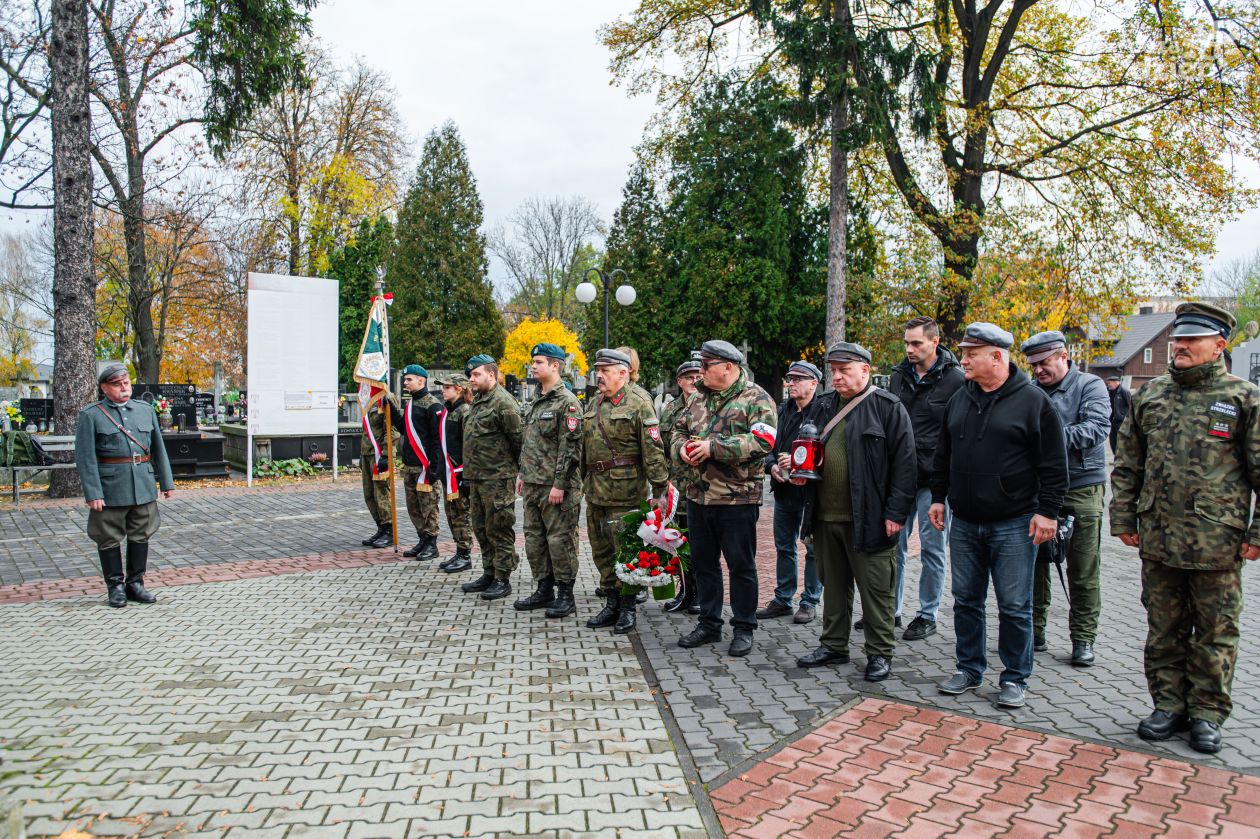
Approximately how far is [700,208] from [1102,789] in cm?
2310

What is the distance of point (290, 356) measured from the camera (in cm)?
1511

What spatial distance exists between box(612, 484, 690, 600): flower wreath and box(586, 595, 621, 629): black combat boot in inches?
8.6

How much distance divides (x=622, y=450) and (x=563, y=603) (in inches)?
53.0

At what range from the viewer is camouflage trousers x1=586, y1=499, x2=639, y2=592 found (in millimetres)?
6281

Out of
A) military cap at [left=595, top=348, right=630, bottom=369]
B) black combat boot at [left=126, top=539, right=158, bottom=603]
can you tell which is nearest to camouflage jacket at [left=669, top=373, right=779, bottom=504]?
military cap at [left=595, top=348, right=630, bottom=369]

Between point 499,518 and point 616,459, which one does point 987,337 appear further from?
point 499,518

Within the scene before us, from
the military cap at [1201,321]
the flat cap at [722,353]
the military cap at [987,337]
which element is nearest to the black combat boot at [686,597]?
the flat cap at [722,353]

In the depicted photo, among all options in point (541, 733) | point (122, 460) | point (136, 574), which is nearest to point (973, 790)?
point (541, 733)

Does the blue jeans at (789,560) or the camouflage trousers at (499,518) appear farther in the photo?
the camouflage trousers at (499,518)

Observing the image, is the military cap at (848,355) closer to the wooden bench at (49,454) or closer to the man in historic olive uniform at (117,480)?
the man in historic olive uniform at (117,480)

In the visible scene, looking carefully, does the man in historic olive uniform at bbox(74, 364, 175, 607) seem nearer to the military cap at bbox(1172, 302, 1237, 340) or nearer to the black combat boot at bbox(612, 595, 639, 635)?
the black combat boot at bbox(612, 595, 639, 635)

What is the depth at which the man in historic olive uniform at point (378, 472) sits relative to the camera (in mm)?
9102

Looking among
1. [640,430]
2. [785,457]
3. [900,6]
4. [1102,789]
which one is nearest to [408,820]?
[1102,789]

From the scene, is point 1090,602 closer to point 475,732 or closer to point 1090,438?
point 1090,438
